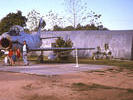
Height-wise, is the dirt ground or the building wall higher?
the building wall

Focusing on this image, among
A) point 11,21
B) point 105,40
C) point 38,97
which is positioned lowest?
point 38,97

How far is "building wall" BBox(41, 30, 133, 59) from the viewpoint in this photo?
28.1 m

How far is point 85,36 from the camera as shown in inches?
1254

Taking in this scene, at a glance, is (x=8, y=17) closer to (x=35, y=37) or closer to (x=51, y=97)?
(x=35, y=37)

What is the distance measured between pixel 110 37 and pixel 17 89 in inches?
908

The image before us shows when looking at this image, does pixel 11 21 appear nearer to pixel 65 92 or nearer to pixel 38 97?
pixel 65 92

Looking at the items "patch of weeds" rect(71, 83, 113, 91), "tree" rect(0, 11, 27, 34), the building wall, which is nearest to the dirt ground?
"patch of weeds" rect(71, 83, 113, 91)

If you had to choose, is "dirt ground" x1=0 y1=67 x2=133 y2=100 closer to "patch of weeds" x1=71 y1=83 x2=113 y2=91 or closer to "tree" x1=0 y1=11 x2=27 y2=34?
"patch of weeds" x1=71 y1=83 x2=113 y2=91

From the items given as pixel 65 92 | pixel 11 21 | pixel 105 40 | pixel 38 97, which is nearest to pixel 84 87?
pixel 65 92

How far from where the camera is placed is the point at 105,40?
29891 millimetres

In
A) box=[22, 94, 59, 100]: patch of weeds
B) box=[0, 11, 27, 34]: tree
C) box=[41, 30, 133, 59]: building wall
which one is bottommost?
box=[22, 94, 59, 100]: patch of weeds

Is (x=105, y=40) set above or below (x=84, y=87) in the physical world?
above

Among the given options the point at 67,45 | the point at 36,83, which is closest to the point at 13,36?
the point at 67,45

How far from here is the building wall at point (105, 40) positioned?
28103mm
